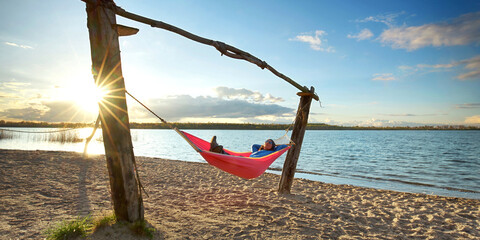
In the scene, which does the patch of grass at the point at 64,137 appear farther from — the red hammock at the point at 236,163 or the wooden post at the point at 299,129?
the wooden post at the point at 299,129

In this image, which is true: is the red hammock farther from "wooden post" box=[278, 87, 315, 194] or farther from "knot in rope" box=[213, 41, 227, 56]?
"knot in rope" box=[213, 41, 227, 56]

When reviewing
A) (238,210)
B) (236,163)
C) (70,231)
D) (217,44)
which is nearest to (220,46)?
(217,44)

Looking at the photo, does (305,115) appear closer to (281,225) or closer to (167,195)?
(281,225)

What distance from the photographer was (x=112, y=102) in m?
2.10

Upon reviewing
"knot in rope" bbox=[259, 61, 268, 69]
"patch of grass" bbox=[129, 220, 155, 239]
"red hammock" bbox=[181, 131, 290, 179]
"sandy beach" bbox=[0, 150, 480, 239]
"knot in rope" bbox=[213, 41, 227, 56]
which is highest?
"knot in rope" bbox=[213, 41, 227, 56]

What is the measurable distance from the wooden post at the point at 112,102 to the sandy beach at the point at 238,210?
580mm

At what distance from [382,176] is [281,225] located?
6632 mm

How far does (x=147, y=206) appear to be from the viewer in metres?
3.38

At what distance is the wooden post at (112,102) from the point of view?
2047mm

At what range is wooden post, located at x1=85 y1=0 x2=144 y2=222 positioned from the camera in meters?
2.05

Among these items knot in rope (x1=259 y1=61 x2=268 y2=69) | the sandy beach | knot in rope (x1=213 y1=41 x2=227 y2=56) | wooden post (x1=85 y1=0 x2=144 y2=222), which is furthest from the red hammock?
knot in rope (x1=259 y1=61 x2=268 y2=69)

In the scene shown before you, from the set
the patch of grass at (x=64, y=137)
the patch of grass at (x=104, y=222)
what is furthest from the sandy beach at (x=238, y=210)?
the patch of grass at (x=64, y=137)

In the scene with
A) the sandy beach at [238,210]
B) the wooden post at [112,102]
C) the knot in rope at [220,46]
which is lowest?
the sandy beach at [238,210]

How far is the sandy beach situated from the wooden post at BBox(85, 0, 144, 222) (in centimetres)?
58
